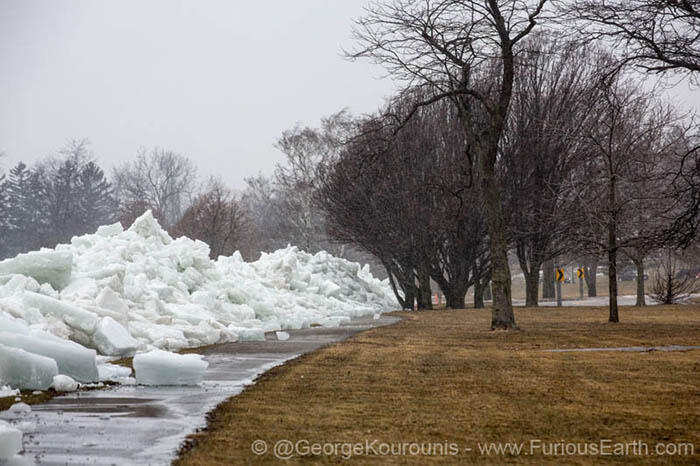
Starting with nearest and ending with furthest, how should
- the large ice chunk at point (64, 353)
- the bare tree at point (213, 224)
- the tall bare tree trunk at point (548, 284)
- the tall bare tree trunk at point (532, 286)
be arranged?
the large ice chunk at point (64, 353)
the tall bare tree trunk at point (532, 286)
the bare tree at point (213, 224)
the tall bare tree trunk at point (548, 284)

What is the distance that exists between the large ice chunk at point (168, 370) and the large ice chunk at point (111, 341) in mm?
2306

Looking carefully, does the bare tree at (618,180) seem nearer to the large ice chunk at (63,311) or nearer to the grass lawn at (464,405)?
the grass lawn at (464,405)

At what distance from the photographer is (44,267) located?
1305 centimetres

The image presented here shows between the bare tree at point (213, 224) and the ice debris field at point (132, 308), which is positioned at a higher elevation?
the bare tree at point (213, 224)

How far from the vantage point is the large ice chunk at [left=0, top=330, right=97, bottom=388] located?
796 centimetres

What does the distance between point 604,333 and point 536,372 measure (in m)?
7.46

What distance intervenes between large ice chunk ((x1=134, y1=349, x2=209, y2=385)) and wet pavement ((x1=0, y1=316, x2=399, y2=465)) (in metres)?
0.17

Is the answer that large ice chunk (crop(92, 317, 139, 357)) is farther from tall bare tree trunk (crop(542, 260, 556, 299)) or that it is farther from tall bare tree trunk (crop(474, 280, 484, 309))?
tall bare tree trunk (crop(542, 260, 556, 299))

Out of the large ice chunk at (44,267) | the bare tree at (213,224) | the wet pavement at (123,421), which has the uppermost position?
the bare tree at (213,224)

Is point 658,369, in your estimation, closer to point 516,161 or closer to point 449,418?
point 449,418

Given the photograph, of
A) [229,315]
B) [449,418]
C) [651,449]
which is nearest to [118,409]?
[449,418]

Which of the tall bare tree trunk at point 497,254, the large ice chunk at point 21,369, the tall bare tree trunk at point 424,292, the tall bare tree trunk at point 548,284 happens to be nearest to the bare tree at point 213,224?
the tall bare tree trunk at point 424,292

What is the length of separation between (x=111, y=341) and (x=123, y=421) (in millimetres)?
4781

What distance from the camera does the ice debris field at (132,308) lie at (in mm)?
8172
